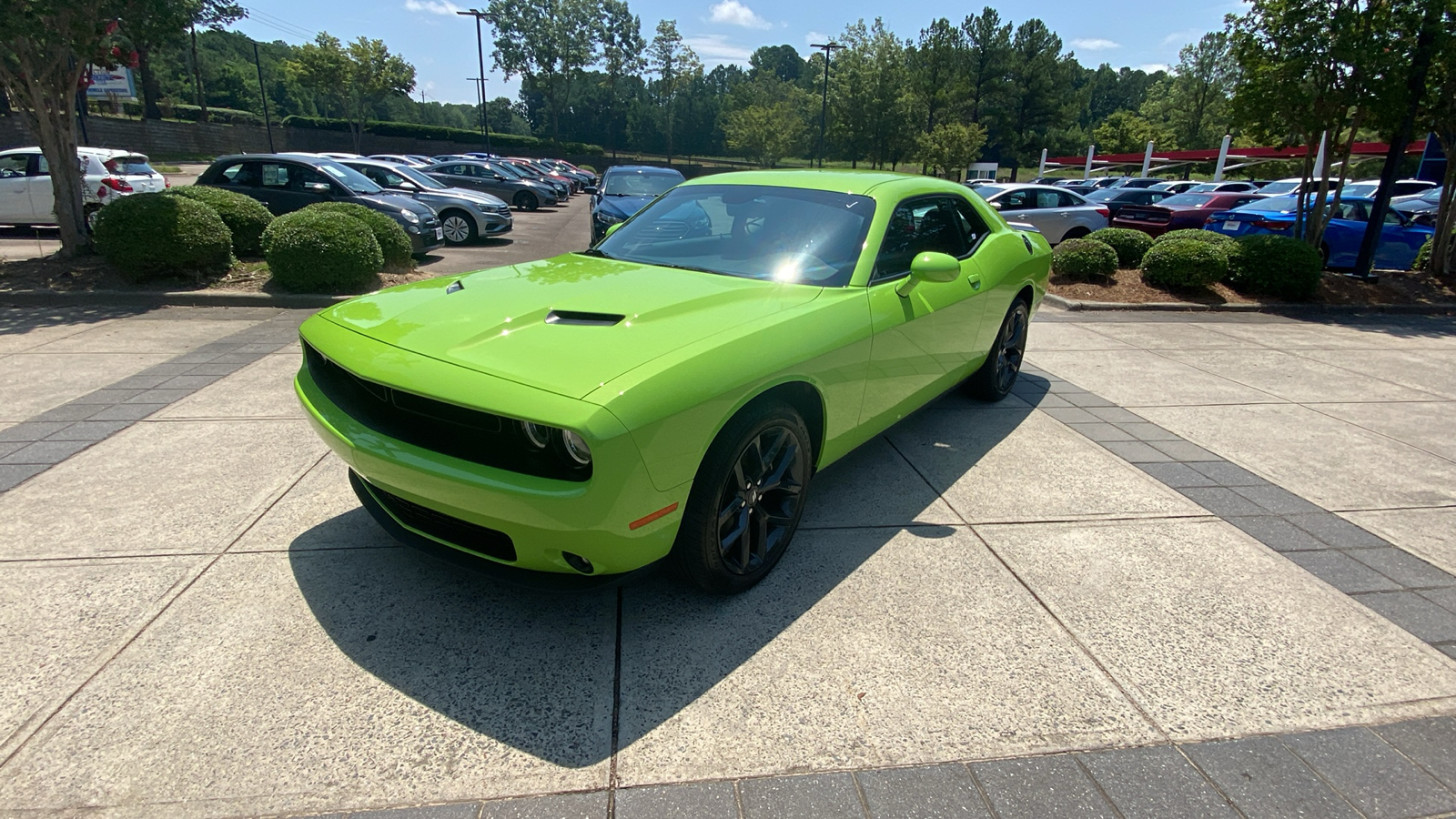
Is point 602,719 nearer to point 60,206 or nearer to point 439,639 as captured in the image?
point 439,639

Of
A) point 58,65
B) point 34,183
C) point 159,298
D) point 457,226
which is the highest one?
point 58,65

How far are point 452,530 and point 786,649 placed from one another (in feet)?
4.02

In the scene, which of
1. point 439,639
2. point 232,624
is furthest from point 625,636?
point 232,624

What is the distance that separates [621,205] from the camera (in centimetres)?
1200

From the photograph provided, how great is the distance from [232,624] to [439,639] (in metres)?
0.76

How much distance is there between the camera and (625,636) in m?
2.71

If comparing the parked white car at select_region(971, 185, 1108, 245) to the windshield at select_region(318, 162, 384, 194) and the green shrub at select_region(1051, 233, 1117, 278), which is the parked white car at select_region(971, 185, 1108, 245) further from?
the windshield at select_region(318, 162, 384, 194)

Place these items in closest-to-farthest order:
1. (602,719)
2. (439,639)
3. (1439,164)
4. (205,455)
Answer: (602,719)
(439,639)
(205,455)
(1439,164)

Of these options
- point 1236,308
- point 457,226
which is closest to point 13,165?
point 457,226

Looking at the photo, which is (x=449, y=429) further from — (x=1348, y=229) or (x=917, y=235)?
(x=1348, y=229)

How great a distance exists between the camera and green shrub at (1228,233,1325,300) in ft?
31.8

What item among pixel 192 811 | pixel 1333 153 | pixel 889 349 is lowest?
pixel 192 811

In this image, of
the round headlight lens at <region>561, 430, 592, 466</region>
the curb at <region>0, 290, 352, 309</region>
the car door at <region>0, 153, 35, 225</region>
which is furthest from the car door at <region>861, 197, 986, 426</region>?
the car door at <region>0, 153, 35, 225</region>

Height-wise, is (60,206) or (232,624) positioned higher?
(60,206)
